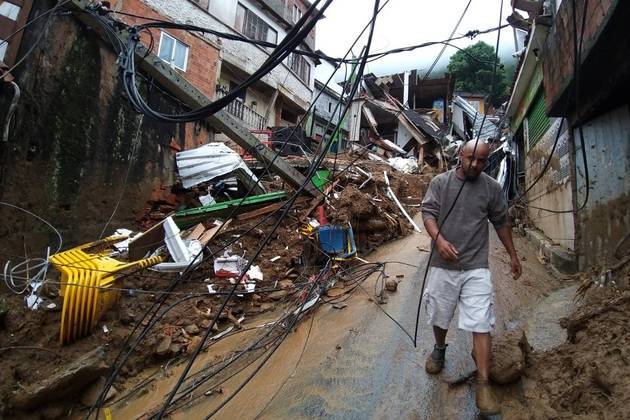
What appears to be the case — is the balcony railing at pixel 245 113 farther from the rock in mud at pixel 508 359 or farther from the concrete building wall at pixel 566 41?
the rock in mud at pixel 508 359

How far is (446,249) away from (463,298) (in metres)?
0.40

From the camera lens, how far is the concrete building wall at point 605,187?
404cm

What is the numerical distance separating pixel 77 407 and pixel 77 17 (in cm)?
581

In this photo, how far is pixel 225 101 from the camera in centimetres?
294

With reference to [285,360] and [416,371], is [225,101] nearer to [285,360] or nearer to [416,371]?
[285,360]

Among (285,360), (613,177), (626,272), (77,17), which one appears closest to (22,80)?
(77,17)

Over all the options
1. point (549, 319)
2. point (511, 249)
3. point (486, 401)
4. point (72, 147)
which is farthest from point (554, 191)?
point (72, 147)

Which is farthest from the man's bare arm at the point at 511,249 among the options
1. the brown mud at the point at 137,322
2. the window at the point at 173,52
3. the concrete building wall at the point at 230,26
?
the window at the point at 173,52

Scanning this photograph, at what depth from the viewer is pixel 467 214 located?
98.9 inches

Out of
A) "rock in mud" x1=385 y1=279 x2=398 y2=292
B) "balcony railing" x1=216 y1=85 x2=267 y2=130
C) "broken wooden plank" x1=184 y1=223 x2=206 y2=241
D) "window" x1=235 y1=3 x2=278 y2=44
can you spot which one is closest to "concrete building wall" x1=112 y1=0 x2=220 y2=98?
"balcony railing" x1=216 y1=85 x2=267 y2=130

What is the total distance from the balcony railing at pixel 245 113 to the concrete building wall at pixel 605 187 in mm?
13905

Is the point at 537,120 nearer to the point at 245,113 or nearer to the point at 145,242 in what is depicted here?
the point at 145,242

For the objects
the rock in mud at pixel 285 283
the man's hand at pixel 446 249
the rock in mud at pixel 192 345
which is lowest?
the rock in mud at pixel 192 345

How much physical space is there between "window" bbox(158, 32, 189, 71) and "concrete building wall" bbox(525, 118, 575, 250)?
12408 mm
